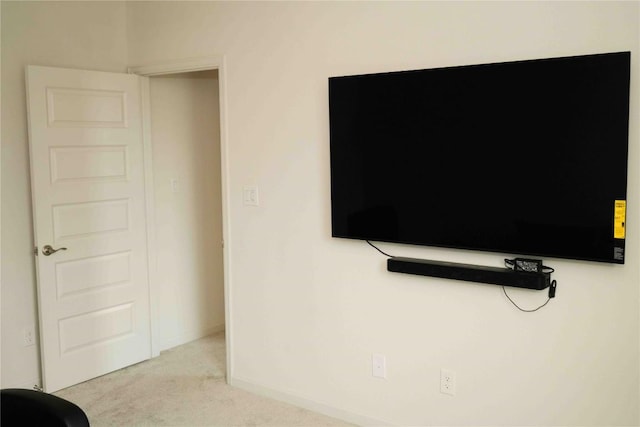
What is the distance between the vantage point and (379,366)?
10.3ft

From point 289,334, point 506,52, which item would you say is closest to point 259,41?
point 506,52

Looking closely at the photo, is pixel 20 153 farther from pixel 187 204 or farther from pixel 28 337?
pixel 187 204

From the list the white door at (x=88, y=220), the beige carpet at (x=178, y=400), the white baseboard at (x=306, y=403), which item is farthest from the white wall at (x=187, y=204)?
the white baseboard at (x=306, y=403)

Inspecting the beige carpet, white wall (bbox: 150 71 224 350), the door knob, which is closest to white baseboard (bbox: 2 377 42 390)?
the beige carpet

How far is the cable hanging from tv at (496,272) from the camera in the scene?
8.26 ft

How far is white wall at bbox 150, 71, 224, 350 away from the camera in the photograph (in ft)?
14.3

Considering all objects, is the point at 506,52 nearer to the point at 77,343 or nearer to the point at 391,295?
the point at 391,295

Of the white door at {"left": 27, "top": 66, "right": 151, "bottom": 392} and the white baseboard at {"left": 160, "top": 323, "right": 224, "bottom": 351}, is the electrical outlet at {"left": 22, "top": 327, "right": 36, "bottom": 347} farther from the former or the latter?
the white baseboard at {"left": 160, "top": 323, "right": 224, "bottom": 351}

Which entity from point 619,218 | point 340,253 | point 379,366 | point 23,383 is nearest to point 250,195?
point 340,253

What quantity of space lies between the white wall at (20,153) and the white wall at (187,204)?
71 centimetres

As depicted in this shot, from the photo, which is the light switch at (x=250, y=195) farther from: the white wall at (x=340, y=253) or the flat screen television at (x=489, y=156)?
the flat screen television at (x=489, y=156)

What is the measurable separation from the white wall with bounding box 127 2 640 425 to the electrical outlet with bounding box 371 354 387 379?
0.03 m

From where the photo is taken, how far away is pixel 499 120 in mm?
2557

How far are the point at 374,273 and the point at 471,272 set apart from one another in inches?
22.5
